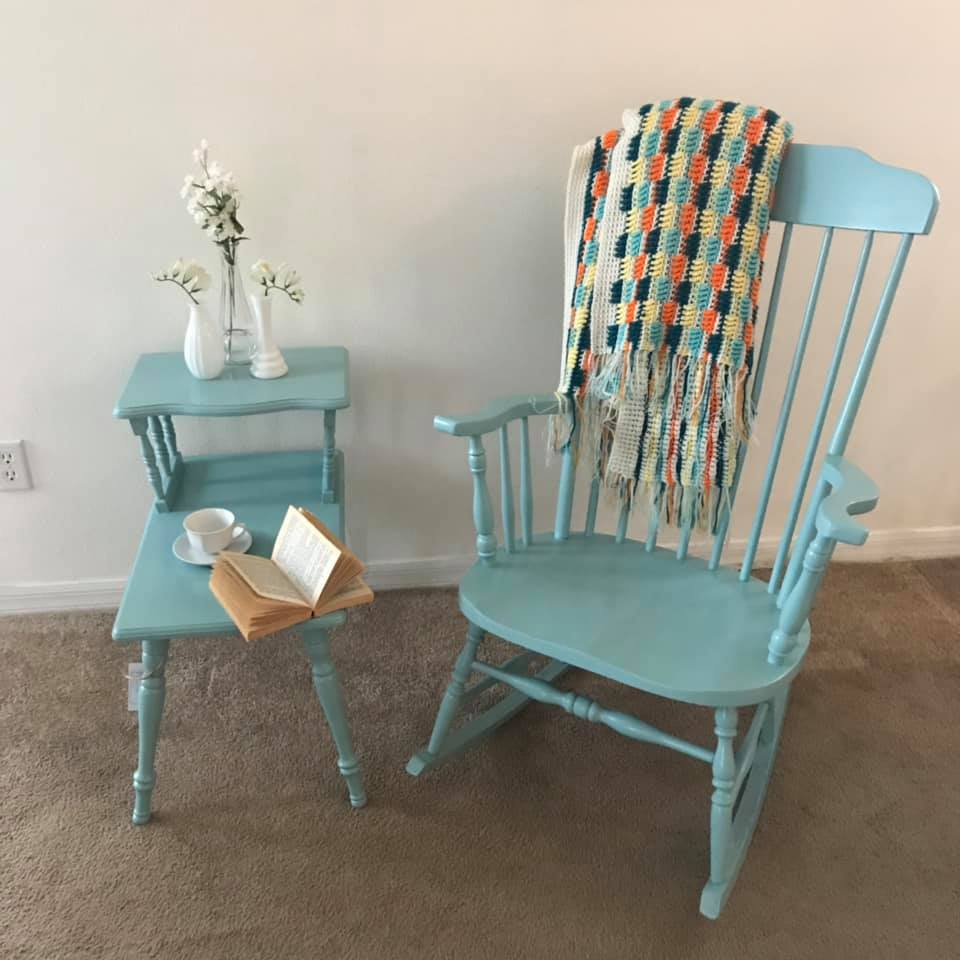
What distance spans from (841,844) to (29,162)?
189cm

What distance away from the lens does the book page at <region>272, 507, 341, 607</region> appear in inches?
52.6

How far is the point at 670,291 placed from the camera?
1.38 meters

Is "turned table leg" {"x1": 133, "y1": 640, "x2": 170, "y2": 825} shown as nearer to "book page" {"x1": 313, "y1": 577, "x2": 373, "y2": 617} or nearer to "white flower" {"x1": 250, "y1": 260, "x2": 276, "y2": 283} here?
"book page" {"x1": 313, "y1": 577, "x2": 373, "y2": 617}

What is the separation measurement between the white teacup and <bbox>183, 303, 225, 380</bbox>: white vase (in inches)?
10.2

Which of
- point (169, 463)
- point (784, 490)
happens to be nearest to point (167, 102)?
point (169, 463)

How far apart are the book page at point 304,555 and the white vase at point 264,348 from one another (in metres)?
0.29

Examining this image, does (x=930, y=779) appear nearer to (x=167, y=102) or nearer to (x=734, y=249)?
(x=734, y=249)

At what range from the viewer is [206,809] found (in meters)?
1.54

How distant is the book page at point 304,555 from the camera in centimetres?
134

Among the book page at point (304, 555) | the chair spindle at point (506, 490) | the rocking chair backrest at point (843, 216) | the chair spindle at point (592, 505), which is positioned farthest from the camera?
the chair spindle at point (592, 505)

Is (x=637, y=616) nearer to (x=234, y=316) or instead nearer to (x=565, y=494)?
(x=565, y=494)

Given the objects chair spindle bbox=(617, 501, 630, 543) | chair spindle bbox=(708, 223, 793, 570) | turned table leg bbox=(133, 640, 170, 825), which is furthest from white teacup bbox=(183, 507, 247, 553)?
chair spindle bbox=(708, 223, 793, 570)

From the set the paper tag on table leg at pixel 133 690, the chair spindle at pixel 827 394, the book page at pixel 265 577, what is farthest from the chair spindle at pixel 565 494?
Answer: the paper tag on table leg at pixel 133 690

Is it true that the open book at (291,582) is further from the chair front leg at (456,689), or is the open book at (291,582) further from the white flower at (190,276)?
the white flower at (190,276)
